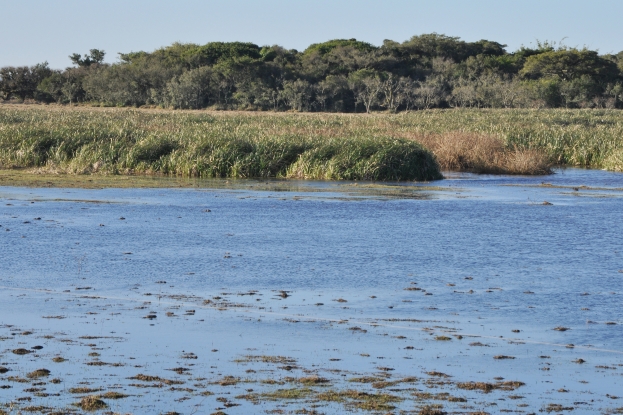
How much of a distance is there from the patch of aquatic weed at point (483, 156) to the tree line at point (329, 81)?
1677 inches

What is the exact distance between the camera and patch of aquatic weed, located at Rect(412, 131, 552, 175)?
33375 mm

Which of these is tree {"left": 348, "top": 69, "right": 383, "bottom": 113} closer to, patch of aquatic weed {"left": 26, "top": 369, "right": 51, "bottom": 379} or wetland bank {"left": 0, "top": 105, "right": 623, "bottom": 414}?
wetland bank {"left": 0, "top": 105, "right": 623, "bottom": 414}

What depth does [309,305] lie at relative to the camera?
10570 millimetres

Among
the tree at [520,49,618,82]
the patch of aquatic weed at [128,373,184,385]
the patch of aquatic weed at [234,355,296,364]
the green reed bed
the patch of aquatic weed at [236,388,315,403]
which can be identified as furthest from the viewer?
the tree at [520,49,618,82]

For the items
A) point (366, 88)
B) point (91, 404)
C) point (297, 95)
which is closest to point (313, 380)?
point (91, 404)

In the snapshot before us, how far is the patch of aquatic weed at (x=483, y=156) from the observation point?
109 feet

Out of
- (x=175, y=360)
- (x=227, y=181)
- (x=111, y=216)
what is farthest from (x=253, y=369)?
(x=227, y=181)

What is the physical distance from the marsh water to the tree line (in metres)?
61.0

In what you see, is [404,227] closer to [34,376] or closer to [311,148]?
[34,376]

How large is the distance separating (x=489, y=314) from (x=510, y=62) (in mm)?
97165

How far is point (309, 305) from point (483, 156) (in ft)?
82.3

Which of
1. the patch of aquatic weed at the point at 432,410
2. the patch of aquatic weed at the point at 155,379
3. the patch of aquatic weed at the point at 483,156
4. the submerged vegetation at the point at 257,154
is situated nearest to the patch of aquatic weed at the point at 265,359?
the patch of aquatic weed at the point at 155,379

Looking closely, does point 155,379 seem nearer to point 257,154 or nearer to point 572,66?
point 257,154

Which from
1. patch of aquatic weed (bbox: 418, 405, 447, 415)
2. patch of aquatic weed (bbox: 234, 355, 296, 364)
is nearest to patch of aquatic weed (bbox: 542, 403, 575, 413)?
patch of aquatic weed (bbox: 418, 405, 447, 415)
